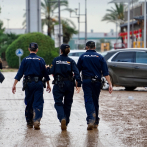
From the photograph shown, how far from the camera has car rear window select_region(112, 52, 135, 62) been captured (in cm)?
1620

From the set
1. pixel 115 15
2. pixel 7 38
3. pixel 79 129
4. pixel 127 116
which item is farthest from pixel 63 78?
pixel 115 15

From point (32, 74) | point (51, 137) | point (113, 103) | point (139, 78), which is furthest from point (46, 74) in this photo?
point (139, 78)

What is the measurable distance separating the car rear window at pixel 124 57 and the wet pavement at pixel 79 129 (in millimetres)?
4427

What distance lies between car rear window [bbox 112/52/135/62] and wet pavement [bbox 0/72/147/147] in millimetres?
4427

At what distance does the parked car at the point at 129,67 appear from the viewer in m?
15.8

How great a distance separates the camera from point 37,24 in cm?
5341

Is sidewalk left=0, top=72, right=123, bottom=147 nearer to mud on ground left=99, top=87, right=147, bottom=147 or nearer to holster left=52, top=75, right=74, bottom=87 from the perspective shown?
mud on ground left=99, top=87, right=147, bottom=147

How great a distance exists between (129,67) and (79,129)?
826 cm

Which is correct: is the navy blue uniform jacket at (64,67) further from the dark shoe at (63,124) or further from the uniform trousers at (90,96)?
the dark shoe at (63,124)

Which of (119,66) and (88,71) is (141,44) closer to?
(119,66)

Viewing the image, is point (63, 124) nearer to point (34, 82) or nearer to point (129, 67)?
point (34, 82)

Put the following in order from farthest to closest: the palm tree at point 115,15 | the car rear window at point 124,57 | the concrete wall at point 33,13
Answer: the palm tree at point 115,15 → the concrete wall at point 33,13 → the car rear window at point 124,57

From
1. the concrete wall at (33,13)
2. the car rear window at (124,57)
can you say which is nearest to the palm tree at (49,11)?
the concrete wall at (33,13)

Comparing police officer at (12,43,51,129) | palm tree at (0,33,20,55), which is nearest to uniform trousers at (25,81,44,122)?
police officer at (12,43,51,129)
